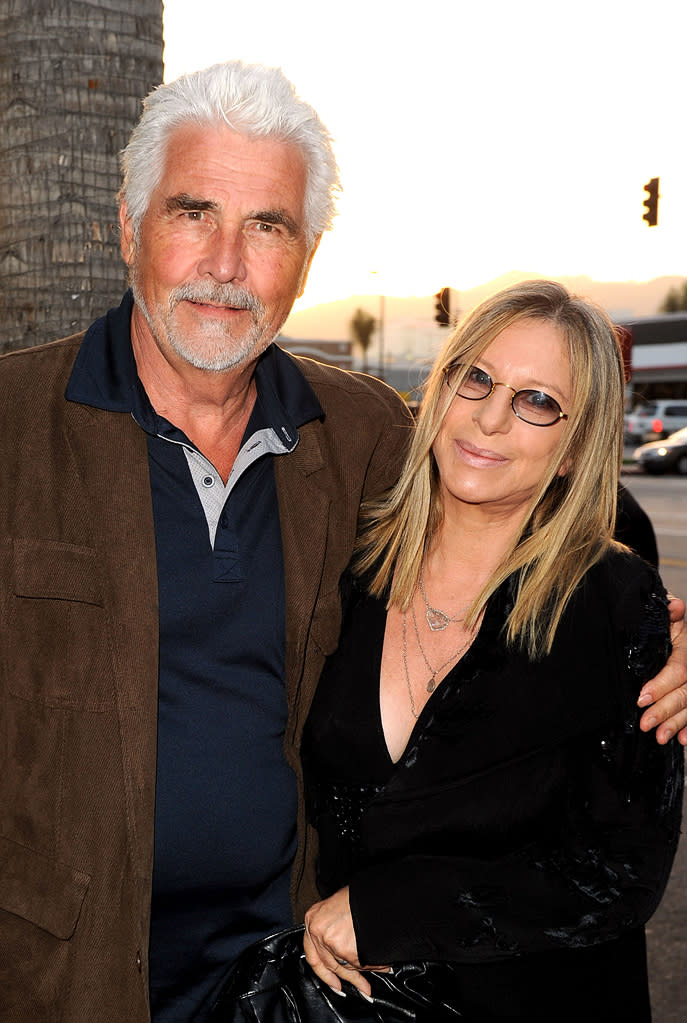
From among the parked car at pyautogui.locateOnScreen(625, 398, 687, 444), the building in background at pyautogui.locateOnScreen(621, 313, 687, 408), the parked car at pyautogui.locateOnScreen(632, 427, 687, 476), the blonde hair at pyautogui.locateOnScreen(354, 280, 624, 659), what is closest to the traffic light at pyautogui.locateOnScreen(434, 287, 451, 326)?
the blonde hair at pyautogui.locateOnScreen(354, 280, 624, 659)

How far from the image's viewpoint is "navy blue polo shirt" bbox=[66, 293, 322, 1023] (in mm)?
2268

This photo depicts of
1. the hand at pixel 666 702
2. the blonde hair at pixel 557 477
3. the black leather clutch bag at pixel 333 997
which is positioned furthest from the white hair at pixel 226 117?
the black leather clutch bag at pixel 333 997

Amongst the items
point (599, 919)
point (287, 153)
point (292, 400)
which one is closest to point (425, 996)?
point (599, 919)

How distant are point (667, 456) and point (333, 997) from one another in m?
27.7

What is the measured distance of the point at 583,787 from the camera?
2.22m

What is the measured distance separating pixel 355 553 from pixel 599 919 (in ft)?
3.59

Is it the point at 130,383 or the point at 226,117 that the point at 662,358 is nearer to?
the point at 226,117

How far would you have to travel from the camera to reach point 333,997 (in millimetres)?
2197

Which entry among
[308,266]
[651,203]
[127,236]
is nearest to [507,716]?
[308,266]

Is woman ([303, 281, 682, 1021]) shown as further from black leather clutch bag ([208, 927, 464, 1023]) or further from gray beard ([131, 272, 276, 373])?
gray beard ([131, 272, 276, 373])

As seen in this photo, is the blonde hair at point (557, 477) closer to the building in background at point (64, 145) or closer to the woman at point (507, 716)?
the woman at point (507, 716)

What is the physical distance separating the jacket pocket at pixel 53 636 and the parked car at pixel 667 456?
27.8 meters

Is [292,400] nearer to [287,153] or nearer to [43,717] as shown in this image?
[287,153]

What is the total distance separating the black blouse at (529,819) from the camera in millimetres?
2131
